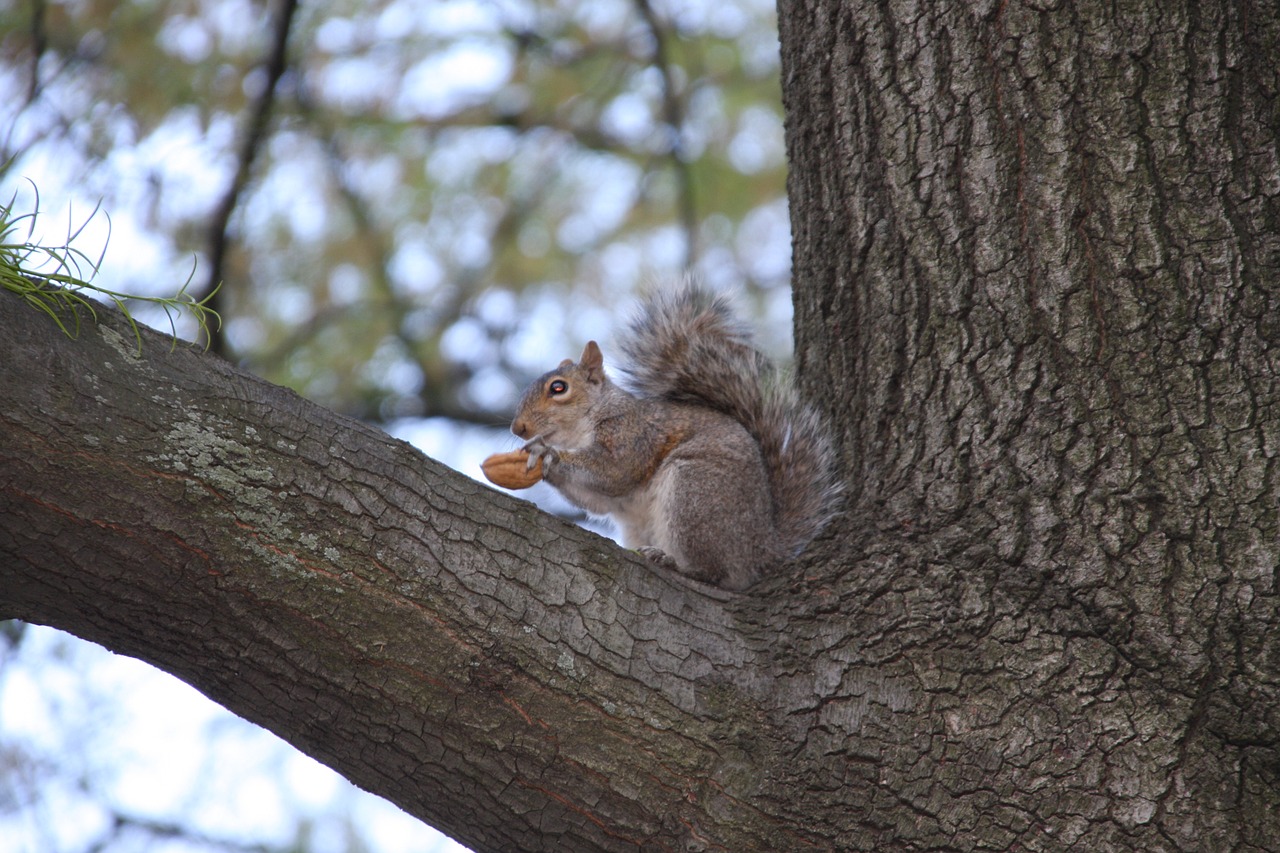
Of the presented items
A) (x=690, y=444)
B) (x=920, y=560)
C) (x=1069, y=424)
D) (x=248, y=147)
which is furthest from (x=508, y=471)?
(x=248, y=147)

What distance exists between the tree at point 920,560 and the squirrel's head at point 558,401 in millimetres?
1311

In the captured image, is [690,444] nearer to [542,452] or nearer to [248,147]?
[542,452]

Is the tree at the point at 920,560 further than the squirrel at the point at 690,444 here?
No

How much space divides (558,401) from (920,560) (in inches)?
60.4

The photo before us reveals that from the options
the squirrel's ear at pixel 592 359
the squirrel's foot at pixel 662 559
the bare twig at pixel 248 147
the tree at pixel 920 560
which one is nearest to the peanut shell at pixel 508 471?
the squirrel's foot at pixel 662 559

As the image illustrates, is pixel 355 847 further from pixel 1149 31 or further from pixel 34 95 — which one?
pixel 1149 31

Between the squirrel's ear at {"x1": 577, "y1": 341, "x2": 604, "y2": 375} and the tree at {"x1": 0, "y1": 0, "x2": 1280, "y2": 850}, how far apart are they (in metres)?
1.42

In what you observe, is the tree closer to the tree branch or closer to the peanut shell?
the tree branch

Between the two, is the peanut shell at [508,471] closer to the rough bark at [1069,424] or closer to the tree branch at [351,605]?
the tree branch at [351,605]

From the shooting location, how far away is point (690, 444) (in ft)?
9.40

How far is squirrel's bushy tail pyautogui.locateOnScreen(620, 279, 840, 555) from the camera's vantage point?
8.63 feet

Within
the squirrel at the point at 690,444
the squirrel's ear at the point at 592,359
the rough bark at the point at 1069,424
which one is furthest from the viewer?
the squirrel's ear at the point at 592,359

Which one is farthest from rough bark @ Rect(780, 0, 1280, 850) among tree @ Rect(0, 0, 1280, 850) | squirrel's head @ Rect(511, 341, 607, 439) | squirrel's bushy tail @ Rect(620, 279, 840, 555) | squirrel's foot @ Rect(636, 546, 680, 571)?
squirrel's head @ Rect(511, 341, 607, 439)

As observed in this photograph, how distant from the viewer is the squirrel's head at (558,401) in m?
3.28
